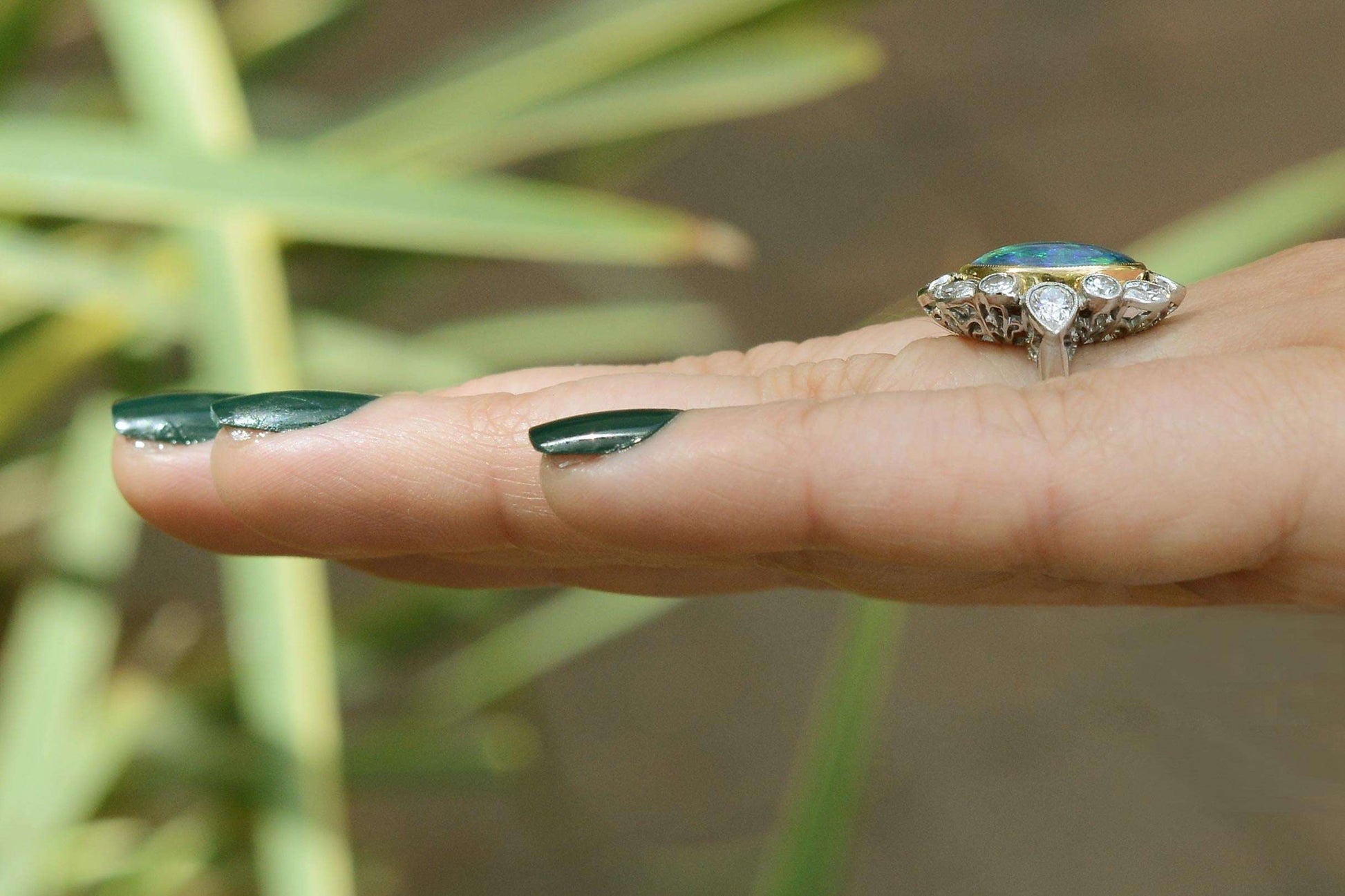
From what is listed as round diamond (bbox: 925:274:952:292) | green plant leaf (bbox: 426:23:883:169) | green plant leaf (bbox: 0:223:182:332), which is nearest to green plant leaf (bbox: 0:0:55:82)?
green plant leaf (bbox: 0:223:182:332)

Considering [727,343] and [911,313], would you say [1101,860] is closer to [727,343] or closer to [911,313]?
[727,343]

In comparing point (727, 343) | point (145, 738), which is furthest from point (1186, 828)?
point (145, 738)

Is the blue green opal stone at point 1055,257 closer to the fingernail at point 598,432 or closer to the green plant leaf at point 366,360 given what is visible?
the fingernail at point 598,432

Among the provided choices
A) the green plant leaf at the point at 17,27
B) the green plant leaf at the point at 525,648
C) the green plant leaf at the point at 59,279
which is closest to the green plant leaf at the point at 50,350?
the green plant leaf at the point at 59,279

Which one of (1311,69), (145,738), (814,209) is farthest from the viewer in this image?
(814,209)

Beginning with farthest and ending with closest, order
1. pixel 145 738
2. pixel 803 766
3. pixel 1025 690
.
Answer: pixel 1025 690
pixel 145 738
pixel 803 766

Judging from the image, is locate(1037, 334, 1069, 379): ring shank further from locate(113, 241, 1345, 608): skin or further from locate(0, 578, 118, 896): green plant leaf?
locate(0, 578, 118, 896): green plant leaf
